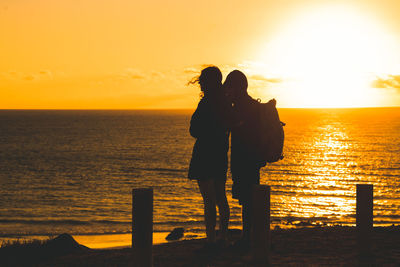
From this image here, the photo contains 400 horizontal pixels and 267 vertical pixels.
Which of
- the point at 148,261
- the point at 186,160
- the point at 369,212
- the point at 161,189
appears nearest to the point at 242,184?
the point at 369,212

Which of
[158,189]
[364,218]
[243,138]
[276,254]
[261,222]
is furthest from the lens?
[158,189]

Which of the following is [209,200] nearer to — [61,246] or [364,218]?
[364,218]

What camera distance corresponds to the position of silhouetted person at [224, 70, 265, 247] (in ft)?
19.5

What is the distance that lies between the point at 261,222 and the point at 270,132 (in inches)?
67.8

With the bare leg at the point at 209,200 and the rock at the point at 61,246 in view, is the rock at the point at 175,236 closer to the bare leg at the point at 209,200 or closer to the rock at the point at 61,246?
the rock at the point at 61,246

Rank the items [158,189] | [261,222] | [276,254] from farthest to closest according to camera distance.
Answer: [158,189] < [276,254] < [261,222]

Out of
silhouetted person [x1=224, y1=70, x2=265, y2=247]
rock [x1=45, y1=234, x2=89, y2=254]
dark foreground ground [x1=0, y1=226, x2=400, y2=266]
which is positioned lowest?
rock [x1=45, y1=234, x2=89, y2=254]

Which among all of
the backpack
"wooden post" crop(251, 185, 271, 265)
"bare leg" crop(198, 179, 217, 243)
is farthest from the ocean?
"wooden post" crop(251, 185, 271, 265)

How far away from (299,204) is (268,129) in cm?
2329

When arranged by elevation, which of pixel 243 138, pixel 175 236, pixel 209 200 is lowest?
pixel 175 236

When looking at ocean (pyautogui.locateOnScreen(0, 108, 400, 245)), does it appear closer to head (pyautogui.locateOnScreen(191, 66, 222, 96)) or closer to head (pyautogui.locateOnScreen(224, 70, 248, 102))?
head (pyautogui.locateOnScreen(224, 70, 248, 102))

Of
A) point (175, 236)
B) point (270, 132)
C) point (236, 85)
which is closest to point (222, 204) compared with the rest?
point (270, 132)

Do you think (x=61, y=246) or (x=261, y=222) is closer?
(x=261, y=222)

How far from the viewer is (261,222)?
434 centimetres
